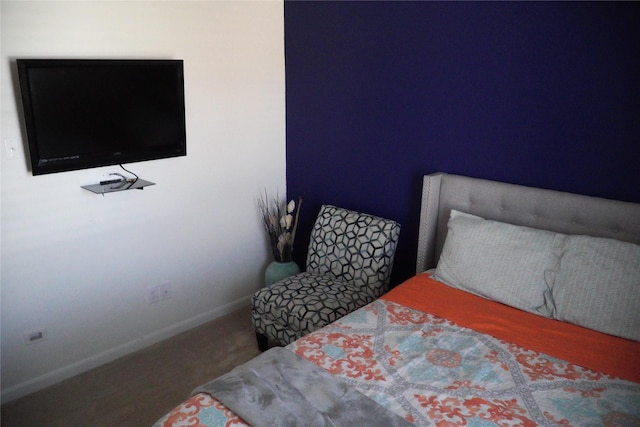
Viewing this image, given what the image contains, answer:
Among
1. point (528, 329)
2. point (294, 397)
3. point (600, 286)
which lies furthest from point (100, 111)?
point (600, 286)

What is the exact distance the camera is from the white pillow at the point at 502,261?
226 centimetres

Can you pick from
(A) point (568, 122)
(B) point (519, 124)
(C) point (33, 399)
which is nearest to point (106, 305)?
(C) point (33, 399)

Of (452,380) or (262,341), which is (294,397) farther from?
(262,341)

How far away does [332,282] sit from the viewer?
308 centimetres

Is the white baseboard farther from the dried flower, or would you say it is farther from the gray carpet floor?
the dried flower

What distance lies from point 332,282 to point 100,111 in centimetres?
172

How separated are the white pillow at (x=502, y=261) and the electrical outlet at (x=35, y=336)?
2.27 m

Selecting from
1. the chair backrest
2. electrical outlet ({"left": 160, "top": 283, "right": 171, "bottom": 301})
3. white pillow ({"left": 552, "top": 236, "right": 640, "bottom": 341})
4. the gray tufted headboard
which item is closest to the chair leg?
the chair backrest

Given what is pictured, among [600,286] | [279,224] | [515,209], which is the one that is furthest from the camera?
[279,224]

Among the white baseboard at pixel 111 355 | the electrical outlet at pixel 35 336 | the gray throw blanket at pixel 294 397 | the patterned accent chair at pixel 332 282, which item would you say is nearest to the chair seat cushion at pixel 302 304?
the patterned accent chair at pixel 332 282

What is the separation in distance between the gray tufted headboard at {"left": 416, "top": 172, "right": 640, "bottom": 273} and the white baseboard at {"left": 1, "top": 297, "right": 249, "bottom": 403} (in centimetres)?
158

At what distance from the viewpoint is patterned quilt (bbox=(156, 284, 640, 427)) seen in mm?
1603

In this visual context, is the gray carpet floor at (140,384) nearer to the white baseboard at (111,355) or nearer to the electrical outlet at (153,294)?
the white baseboard at (111,355)

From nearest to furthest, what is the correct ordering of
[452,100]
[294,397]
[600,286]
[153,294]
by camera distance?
[294,397] → [600,286] → [452,100] → [153,294]
